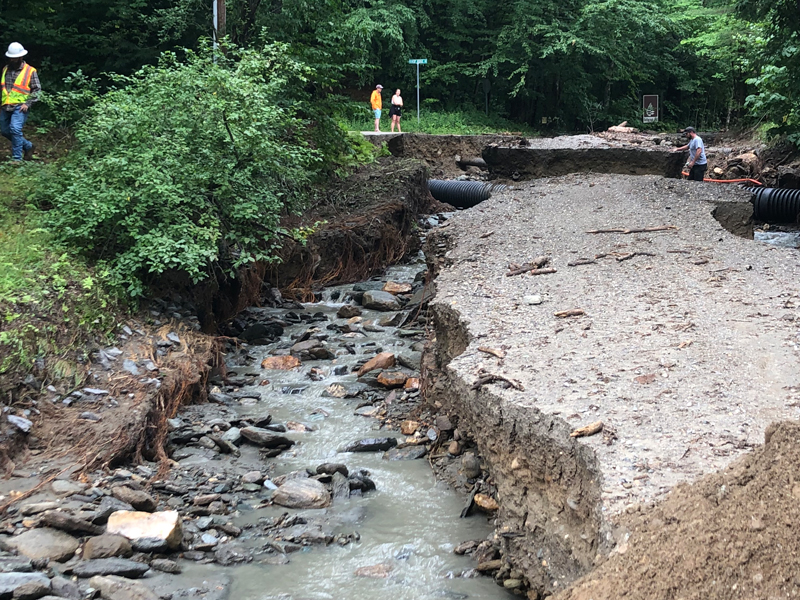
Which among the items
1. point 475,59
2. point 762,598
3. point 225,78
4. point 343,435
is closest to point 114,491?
point 343,435

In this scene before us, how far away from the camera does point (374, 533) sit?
451cm

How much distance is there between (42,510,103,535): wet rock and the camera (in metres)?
4.00

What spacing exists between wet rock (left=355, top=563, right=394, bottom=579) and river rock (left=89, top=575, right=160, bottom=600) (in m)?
1.09

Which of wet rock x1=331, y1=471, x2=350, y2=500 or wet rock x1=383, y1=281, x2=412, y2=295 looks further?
wet rock x1=383, y1=281, x2=412, y2=295

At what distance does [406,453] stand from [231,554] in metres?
1.74

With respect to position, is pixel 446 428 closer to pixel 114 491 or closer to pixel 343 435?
pixel 343 435

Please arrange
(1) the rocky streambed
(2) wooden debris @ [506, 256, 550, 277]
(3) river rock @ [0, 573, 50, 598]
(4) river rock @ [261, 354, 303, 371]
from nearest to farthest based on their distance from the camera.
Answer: (3) river rock @ [0, 573, 50, 598] → (1) the rocky streambed → (2) wooden debris @ [506, 256, 550, 277] → (4) river rock @ [261, 354, 303, 371]

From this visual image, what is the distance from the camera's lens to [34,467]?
466cm

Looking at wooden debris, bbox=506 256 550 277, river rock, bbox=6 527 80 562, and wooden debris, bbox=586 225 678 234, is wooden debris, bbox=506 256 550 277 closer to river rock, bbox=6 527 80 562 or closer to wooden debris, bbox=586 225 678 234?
wooden debris, bbox=586 225 678 234

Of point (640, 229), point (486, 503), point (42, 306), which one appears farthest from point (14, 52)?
point (486, 503)

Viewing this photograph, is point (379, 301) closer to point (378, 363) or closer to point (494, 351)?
point (378, 363)

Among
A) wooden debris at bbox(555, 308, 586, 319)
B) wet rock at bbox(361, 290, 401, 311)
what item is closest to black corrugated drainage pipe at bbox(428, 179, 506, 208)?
wet rock at bbox(361, 290, 401, 311)

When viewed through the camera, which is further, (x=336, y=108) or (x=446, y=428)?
(x=336, y=108)

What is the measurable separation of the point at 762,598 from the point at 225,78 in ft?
22.5
